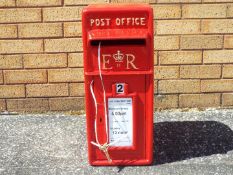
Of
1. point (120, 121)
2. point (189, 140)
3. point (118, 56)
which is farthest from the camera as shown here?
point (189, 140)

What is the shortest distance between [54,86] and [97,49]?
1.26m

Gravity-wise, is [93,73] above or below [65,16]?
below

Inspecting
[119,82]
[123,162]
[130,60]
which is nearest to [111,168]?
[123,162]

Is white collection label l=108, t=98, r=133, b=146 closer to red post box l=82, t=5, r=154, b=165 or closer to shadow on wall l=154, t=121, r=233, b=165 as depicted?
red post box l=82, t=5, r=154, b=165

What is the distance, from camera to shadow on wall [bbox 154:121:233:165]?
3.49 meters

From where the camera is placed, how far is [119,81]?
3137mm

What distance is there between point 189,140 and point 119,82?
930 mm

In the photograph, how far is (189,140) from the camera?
12.2 feet

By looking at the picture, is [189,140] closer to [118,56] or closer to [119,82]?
[119,82]

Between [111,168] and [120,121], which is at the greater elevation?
[120,121]

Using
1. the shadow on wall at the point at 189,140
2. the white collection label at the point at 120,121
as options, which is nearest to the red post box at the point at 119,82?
the white collection label at the point at 120,121

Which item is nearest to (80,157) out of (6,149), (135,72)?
(6,149)

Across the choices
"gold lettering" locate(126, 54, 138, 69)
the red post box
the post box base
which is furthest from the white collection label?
"gold lettering" locate(126, 54, 138, 69)

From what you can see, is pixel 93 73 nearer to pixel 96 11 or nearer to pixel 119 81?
pixel 119 81
